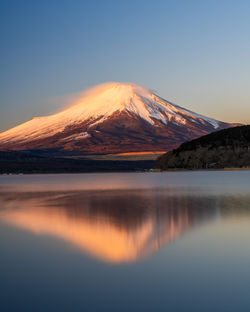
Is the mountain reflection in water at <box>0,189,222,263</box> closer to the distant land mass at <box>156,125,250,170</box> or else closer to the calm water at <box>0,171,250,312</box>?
the calm water at <box>0,171,250,312</box>

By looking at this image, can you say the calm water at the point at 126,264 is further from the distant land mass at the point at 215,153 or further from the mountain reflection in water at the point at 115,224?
the distant land mass at the point at 215,153

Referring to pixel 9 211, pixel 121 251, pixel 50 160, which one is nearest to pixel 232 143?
pixel 50 160

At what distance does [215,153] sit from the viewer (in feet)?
335

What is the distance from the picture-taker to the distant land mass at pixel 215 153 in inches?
3861

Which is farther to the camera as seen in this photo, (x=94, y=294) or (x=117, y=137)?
(x=117, y=137)

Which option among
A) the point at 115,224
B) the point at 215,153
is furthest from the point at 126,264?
the point at 215,153

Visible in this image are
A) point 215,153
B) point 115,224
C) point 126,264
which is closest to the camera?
point 126,264

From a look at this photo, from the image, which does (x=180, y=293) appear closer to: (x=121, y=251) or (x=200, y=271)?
(x=200, y=271)

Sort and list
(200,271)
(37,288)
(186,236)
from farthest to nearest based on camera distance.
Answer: (186,236) < (200,271) < (37,288)

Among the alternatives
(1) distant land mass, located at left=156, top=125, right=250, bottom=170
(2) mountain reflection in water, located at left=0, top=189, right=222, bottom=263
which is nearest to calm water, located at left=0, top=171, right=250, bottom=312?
(2) mountain reflection in water, located at left=0, top=189, right=222, bottom=263

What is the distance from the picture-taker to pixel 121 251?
903 cm

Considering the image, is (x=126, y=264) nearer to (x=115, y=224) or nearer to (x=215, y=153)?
(x=115, y=224)

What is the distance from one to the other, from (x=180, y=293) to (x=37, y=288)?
2022 millimetres

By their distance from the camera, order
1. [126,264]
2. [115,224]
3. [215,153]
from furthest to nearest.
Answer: [215,153] → [115,224] → [126,264]
